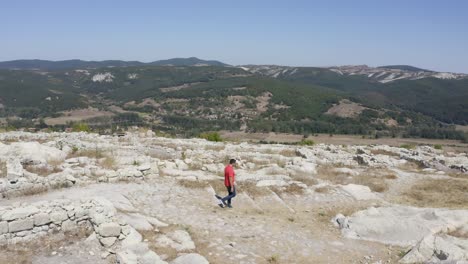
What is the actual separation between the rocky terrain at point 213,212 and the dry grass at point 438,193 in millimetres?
50

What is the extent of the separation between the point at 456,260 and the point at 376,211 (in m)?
5.18

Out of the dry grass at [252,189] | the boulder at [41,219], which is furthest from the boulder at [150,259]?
the dry grass at [252,189]

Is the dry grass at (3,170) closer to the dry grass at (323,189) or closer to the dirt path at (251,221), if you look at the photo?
the dirt path at (251,221)

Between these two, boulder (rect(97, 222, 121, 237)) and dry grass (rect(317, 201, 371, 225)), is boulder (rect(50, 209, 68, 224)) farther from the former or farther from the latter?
dry grass (rect(317, 201, 371, 225))

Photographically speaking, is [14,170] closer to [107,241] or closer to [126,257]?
[107,241]

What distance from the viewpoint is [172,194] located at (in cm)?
1625

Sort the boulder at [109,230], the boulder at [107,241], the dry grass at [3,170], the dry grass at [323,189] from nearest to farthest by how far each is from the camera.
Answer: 1. the boulder at [107,241]
2. the boulder at [109,230]
3. the dry grass at [3,170]
4. the dry grass at [323,189]

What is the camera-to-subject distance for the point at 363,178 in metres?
21.5

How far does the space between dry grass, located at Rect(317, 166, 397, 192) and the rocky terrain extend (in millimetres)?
61

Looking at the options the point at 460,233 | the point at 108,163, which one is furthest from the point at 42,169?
the point at 460,233

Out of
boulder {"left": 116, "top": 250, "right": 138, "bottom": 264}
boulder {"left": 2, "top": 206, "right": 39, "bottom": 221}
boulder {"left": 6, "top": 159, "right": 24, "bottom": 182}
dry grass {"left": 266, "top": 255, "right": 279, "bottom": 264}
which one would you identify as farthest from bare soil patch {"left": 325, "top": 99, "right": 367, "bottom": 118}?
boulder {"left": 116, "top": 250, "right": 138, "bottom": 264}

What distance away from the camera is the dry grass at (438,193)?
57.6 ft

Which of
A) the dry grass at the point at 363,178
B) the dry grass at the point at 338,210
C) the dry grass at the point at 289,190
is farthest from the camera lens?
the dry grass at the point at 363,178

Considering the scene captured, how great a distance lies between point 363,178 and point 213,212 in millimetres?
10684
